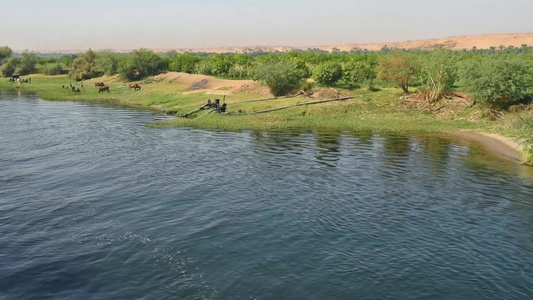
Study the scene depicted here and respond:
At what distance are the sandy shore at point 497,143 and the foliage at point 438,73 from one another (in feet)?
36.4

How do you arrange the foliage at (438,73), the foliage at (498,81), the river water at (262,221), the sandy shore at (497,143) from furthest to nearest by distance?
the foliage at (438,73) < the foliage at (498,81) < the sandy shore at (497,143) < the river water at (262,221)

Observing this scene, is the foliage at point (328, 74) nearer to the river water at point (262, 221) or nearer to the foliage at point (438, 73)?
the foliage at point (438, 73)

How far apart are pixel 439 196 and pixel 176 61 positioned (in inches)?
3287

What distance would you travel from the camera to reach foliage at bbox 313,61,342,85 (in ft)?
210

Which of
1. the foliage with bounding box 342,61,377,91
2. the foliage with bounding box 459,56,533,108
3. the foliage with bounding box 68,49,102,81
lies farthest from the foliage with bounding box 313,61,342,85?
the foliage with bounding box 68,49,102,81

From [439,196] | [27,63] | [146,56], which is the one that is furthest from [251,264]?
[27,63]

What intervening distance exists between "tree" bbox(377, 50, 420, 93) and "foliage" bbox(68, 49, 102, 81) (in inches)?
3054

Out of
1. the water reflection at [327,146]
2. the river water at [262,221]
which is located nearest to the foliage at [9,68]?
the river water at [262,221]

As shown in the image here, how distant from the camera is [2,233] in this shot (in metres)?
20.9

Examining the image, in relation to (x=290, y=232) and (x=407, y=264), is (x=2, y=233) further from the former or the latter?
(x=407, y=264)

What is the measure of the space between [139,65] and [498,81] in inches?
2848

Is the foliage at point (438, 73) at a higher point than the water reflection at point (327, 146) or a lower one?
higher

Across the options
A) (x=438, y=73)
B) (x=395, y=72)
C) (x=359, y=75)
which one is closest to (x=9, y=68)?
(x=359, y=75)

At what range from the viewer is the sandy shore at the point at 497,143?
119 ft
